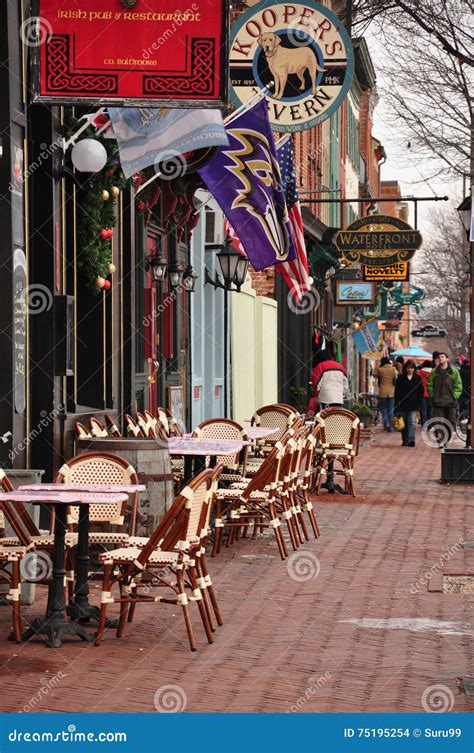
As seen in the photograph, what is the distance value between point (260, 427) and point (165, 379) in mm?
1421

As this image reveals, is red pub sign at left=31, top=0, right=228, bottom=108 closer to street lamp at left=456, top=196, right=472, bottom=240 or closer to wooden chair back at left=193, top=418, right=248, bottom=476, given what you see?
wooden chair back at left=193, top=418, right=248, bottom=476

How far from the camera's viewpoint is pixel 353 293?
129ft

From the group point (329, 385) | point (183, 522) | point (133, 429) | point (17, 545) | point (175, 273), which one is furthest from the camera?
point (329, 385)

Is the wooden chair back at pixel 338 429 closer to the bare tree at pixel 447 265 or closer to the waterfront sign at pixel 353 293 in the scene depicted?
the waterfront sign at pixel 353 293

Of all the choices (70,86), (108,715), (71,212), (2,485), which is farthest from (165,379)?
(108,715)

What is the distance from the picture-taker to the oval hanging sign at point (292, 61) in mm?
16047

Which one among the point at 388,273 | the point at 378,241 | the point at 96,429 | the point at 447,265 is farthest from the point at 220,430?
the point at 447,265

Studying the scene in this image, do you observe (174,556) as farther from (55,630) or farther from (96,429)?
(96,429)

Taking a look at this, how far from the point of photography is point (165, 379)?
1902 centimetres

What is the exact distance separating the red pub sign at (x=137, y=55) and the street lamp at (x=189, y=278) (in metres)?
8.82

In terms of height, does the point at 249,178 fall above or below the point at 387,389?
above

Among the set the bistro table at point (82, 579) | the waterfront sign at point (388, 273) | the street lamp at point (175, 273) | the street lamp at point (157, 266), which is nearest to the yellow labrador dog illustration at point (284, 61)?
the street lamp at point (157, 266)

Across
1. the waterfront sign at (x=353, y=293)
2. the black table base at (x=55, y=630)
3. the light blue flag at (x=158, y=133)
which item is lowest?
the black table base at (x=55, y=630)

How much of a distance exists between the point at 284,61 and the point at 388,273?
1787 centimetres
